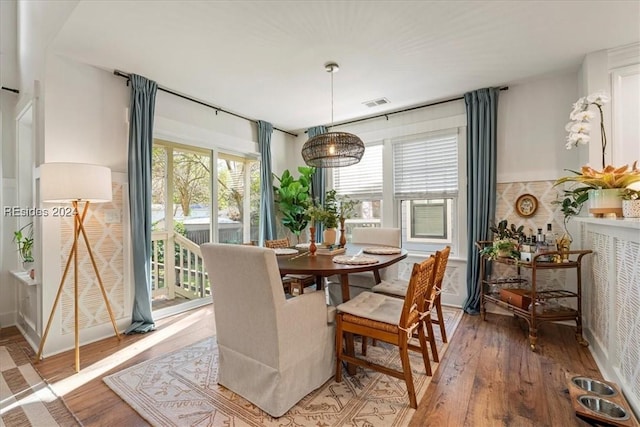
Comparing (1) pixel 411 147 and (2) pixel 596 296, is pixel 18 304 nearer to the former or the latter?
(1) pixel 411 147

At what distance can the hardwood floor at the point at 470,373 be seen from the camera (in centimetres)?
173

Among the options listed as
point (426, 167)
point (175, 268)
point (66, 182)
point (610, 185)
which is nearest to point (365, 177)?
point (426, 167)

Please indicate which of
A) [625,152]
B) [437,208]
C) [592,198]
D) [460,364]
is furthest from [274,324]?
[625,152]

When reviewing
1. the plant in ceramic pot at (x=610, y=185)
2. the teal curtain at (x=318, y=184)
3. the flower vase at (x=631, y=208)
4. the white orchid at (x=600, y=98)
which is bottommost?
the flower vase at (x=631, y=208)

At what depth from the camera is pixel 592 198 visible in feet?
6.86

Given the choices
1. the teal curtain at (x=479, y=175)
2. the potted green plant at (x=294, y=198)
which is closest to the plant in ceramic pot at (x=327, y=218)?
the potted green plant at (x=294, y=198)

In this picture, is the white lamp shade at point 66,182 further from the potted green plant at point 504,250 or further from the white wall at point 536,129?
the white wall at point 536,129

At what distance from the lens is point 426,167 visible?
4000mm

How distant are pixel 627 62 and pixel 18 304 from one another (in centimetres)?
673

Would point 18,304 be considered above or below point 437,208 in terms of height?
below

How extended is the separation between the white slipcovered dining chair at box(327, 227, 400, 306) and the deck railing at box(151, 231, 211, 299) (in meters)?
1.60

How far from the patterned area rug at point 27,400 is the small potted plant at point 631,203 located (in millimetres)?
3579

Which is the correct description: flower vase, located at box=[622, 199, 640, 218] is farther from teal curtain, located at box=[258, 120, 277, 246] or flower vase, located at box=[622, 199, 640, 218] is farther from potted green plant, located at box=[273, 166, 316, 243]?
teal curtain, located at box=[258, 120, 277, 246]

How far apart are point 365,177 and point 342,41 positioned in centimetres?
232
